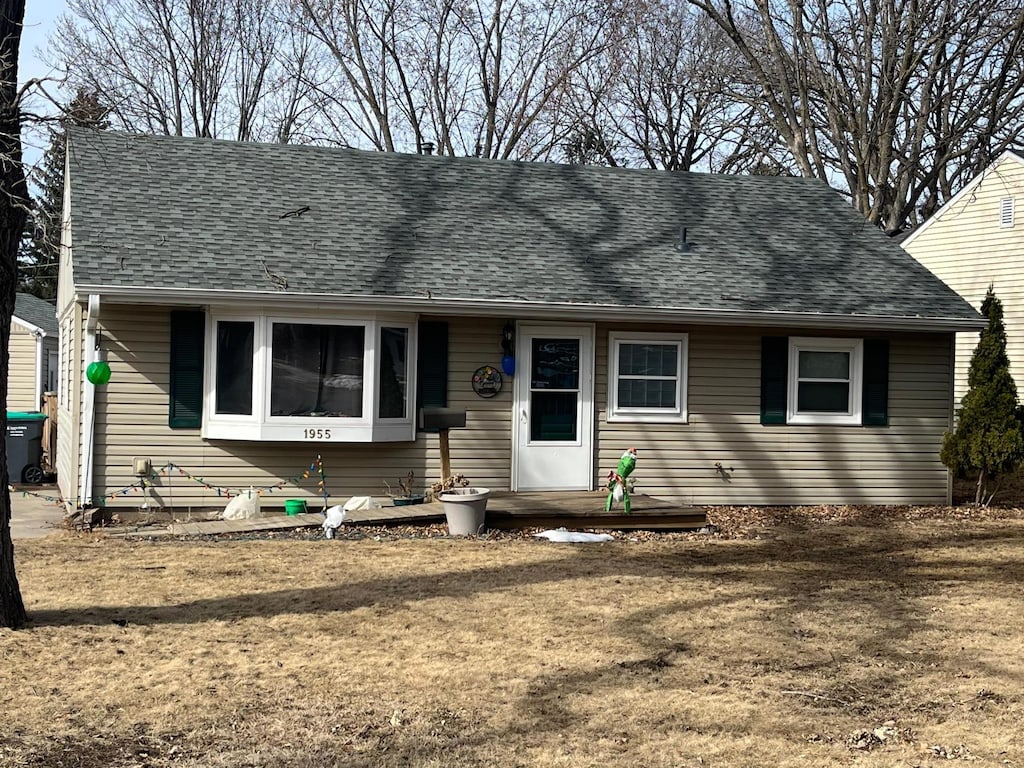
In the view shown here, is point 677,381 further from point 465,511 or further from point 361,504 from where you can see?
point 361,504

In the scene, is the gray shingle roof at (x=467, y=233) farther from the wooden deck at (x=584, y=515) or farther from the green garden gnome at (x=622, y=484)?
the wooden deck at (x=584, y=515)

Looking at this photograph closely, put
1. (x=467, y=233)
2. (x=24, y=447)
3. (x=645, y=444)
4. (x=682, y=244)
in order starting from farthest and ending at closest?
(x=24, y=447) < (x=682, y=244) < (x=467, y=233) < (x=645, y=444)

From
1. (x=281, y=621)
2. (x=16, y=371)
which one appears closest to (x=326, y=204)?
(x=281, y=621)

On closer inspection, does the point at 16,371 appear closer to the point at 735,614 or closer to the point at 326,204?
the point at 326,204

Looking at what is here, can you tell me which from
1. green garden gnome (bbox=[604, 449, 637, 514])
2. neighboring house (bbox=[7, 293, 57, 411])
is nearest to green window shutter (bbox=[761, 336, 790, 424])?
green garden gnome (bbox=[604, 449, 637, 514])

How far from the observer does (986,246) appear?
22562 mm

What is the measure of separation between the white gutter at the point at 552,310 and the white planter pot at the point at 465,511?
214cm

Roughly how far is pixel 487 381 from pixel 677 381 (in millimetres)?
2187

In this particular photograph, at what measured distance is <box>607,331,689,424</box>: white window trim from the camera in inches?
512

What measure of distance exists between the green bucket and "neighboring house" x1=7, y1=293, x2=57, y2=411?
54.1ft

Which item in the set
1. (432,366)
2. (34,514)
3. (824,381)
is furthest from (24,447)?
(824,381)

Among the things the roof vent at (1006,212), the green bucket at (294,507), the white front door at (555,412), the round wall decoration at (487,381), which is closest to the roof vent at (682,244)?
the white front door at (555,412)

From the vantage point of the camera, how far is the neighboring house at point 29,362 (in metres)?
26.6

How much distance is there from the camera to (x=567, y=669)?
20.8 ft
